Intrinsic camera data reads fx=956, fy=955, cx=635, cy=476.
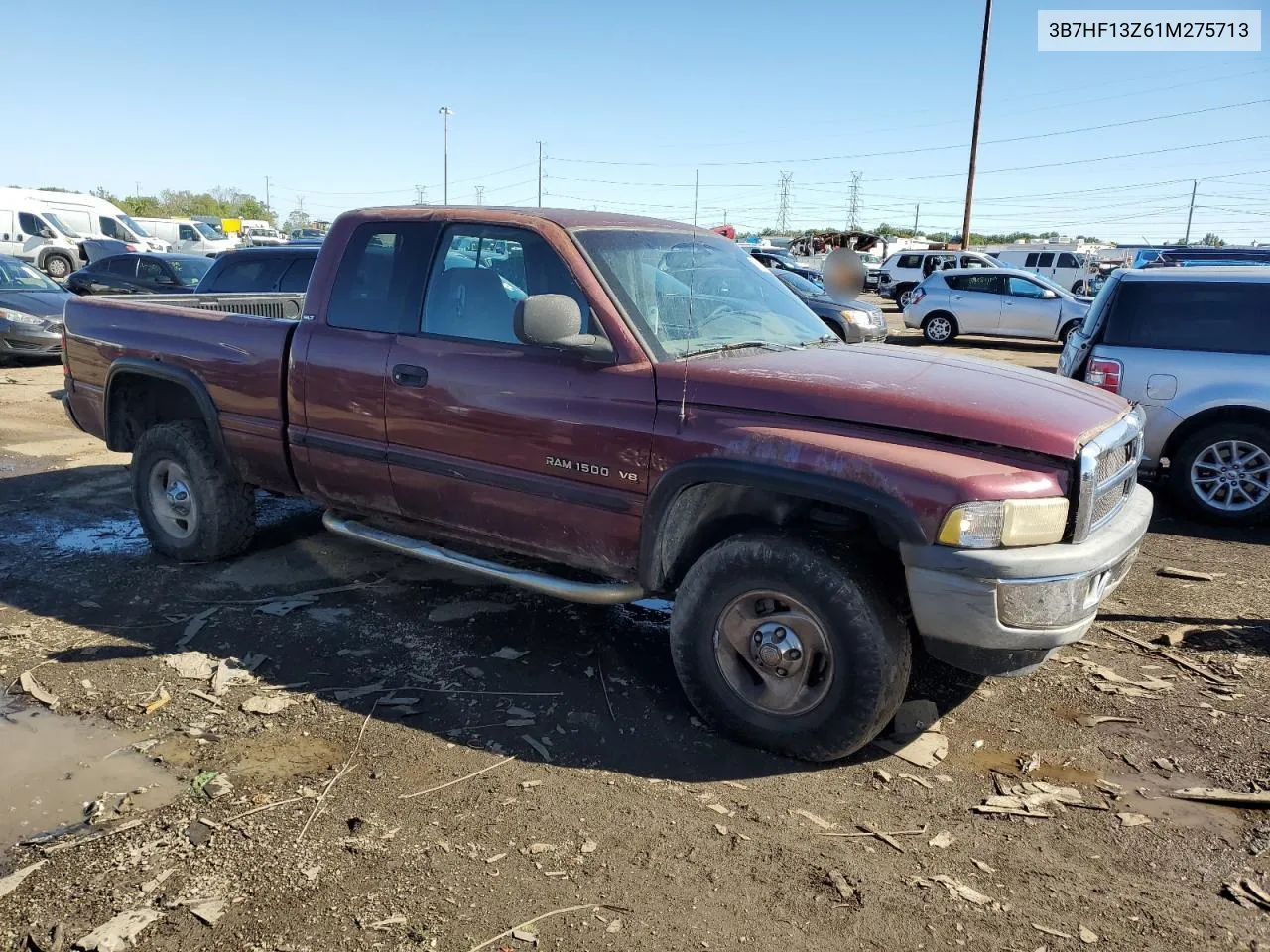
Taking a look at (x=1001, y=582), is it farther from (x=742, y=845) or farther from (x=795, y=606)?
(x=742, y=845)

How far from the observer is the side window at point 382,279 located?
173 inches

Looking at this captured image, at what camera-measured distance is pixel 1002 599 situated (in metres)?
3.08

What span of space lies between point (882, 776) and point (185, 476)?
4.04 m

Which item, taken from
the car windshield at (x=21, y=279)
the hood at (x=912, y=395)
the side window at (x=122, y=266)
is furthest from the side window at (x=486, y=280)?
the side window at (x=122, y=266)

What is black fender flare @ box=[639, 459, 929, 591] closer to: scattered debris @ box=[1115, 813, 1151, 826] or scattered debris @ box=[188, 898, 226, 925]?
scattered debris @ box=[1115, 813, 1151, 826]

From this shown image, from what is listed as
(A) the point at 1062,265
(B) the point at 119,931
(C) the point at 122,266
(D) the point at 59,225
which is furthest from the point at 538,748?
(A) the point at 1062,265

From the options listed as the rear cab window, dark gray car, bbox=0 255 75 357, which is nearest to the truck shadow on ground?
the rear cab window

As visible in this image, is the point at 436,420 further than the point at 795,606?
Yes

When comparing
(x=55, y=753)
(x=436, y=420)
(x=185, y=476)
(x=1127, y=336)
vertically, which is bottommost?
(x=55, y=753)

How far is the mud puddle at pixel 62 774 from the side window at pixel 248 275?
22.9 feet

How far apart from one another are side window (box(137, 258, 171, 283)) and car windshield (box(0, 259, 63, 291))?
108 inches

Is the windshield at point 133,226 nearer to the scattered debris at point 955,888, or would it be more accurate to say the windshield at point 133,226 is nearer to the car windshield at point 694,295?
the car windshield at point 694,295

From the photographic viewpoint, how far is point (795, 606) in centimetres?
344

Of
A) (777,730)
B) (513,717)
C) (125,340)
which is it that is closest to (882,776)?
(777,730)
